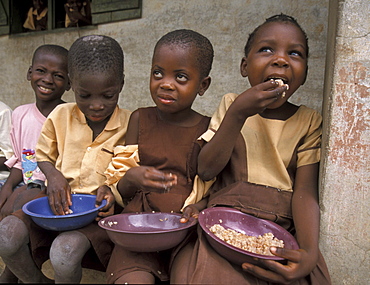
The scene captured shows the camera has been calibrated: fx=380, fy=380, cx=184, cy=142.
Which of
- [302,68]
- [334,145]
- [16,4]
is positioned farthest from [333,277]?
[16,4]

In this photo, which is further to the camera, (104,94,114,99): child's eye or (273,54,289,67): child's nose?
(104,94,114,99): child's eye

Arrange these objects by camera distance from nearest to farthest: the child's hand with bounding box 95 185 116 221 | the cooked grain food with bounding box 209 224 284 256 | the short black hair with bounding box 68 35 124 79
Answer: the cooked grain food with bounding box 209 224 284 256 < the child's hand with bounding box 95 185 116 221 < the short black hair with bounding box 68 35 124 79

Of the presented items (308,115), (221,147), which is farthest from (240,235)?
(308,115)

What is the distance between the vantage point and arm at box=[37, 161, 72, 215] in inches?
74.4

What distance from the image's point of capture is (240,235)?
1.62m

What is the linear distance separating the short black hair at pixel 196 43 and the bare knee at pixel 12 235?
112 cm

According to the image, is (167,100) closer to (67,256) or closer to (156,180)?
(156,180)

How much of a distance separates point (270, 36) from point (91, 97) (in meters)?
0.97

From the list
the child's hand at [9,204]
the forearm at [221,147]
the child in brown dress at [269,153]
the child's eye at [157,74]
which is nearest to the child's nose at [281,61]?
the child in brown dress at [269,153]

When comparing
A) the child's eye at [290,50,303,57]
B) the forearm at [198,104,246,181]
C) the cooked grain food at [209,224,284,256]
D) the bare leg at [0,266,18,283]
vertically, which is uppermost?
the child's eye at [290,50,303,57]

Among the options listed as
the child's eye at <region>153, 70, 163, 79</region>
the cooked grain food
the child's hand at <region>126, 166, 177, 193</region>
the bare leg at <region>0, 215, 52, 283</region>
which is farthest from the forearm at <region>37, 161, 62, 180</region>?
the cooked grain food

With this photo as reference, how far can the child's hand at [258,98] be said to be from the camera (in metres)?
1.60

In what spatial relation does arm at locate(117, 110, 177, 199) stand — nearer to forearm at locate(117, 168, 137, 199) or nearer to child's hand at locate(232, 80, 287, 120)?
forearm at locate(117, 168, 137, 199)

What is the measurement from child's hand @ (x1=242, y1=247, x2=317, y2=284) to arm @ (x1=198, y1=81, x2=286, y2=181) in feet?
1.59
